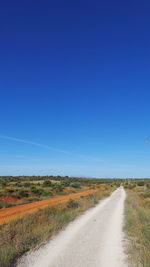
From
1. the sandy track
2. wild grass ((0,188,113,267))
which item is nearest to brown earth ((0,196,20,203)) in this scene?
wild grass ((0,188,113,267))

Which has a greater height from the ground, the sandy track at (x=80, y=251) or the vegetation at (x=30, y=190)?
the sandy track at (x=80, y=251)

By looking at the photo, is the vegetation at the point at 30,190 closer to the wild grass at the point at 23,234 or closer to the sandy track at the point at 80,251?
the wild grass at the point at 23,234

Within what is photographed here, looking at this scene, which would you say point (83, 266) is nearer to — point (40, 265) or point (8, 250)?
point (40, 265)

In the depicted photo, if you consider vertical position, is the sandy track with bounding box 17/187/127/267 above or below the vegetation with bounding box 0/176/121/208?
above

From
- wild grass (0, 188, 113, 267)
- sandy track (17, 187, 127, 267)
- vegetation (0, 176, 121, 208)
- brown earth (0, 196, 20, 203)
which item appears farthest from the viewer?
vegetation (0, 176, 121, 208)

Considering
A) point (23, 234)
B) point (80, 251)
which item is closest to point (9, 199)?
point (23, 234)

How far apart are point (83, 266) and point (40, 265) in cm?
131

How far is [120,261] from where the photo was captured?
6383 mm

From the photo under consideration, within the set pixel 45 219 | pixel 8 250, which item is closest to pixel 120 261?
pixel 8 250

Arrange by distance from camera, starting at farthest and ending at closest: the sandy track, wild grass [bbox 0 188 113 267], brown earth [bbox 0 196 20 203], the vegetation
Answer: the vegetation → brown earth [bbox 0 196 20 203] → wild grass [bbox 0 188 113 267] → the sandy track

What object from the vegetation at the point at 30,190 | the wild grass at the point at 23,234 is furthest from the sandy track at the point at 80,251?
the vegetation at the point at 30,190

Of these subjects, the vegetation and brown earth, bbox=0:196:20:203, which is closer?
brown earth, bbox=0:196:20:203

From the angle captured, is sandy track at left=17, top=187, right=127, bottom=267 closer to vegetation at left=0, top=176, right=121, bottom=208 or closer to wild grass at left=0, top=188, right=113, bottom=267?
wild grass at left=0, top=188, right=113, bottom=267

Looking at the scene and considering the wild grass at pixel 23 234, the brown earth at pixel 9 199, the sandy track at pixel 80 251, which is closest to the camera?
the sandy track at pixel 80 251
